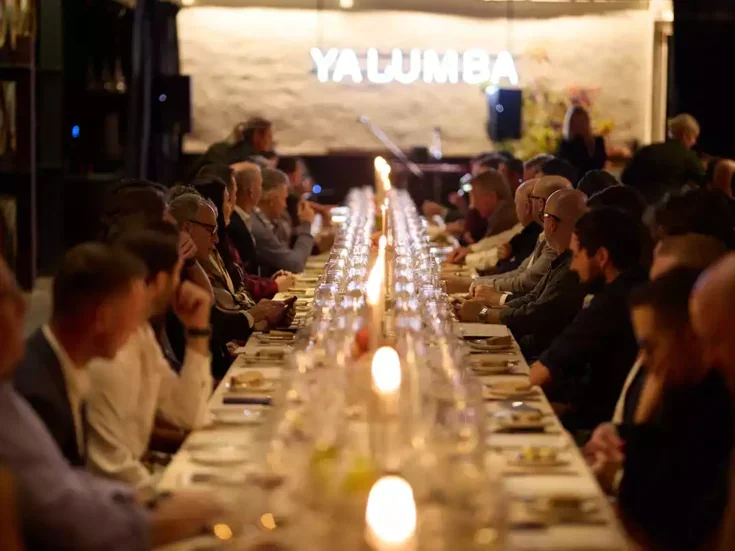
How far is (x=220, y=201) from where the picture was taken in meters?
5.92

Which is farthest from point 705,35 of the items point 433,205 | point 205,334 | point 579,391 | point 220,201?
point 205,334

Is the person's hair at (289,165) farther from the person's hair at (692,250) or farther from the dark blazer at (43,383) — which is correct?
the dark blazer at (43,383)

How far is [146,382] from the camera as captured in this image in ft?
10.4

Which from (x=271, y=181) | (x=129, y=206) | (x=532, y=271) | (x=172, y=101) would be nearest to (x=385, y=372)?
(x=129, y=206)

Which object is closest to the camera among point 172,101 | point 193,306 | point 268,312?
point 193,306

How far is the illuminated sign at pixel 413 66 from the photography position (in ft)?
45.8

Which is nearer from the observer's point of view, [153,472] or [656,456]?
[656,456]

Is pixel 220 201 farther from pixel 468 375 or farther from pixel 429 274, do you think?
pixel 468 375

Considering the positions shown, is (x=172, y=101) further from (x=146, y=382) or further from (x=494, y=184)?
(x=146, y=382)

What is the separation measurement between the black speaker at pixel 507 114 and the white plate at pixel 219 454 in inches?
396

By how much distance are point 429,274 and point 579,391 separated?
3.58 ft

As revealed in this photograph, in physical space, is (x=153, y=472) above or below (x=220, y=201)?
below

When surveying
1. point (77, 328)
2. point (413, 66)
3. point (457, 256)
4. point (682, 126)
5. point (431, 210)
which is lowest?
point (431, 210)

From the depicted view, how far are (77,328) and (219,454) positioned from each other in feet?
1.74
